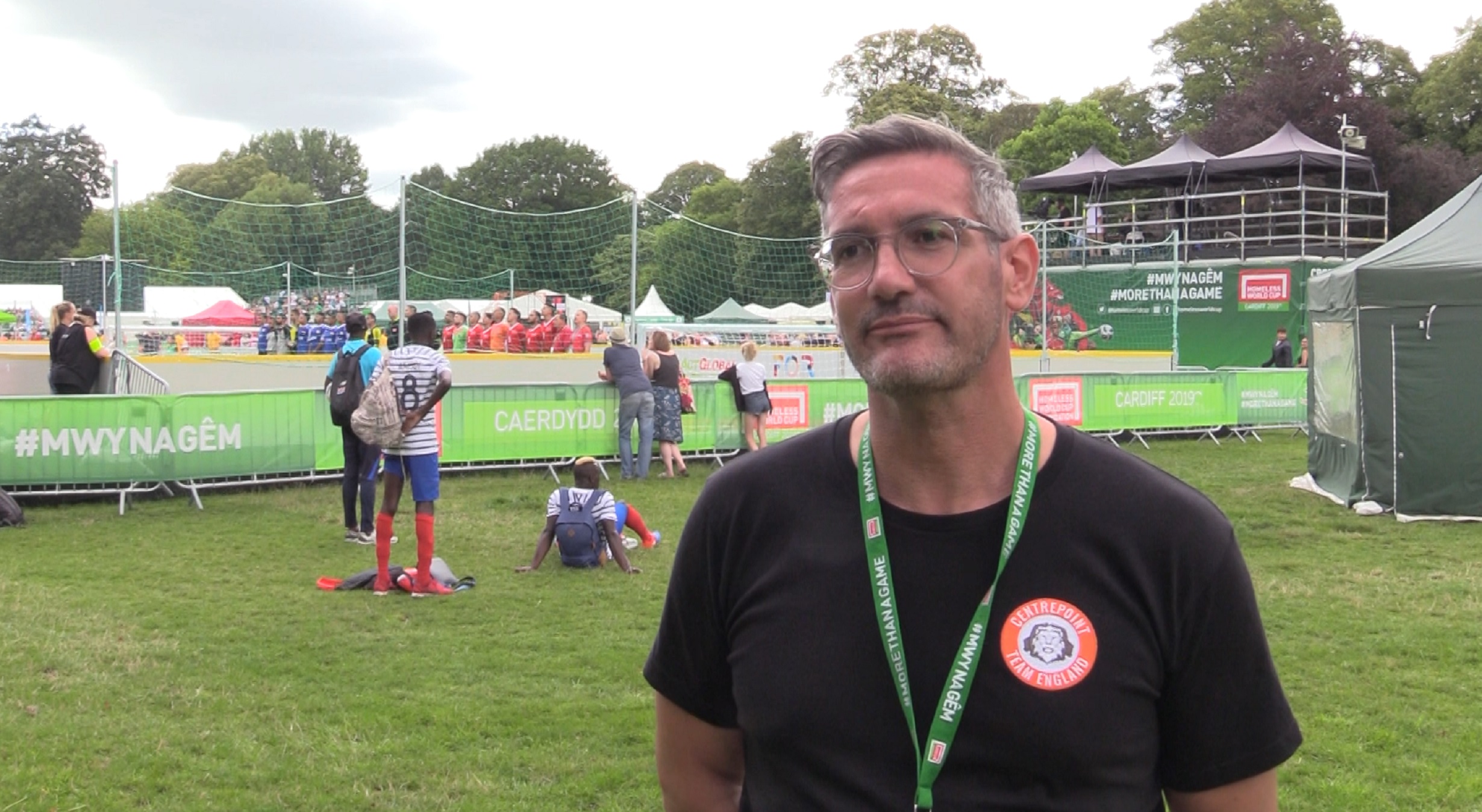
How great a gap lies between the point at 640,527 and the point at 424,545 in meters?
2.68

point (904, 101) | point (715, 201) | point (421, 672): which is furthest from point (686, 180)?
point (421, 672)

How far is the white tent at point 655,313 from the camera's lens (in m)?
28.7

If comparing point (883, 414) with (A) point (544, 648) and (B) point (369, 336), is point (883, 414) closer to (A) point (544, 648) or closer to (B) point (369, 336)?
(A) point (544, 648)

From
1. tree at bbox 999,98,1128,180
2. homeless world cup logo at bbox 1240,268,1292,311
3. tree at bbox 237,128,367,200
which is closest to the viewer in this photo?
homeless world cup logo at bbox 1240,268,1292,311

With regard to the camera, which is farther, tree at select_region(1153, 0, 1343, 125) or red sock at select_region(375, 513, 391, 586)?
tree at select_region(1153, 0, 1343, 125)

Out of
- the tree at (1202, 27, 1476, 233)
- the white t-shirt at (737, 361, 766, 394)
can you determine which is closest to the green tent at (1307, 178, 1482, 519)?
the white t-shirt at (737, 361, 766, 394)

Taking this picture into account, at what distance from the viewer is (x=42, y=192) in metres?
82.9

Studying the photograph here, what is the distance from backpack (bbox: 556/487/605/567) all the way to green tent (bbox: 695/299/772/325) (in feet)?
59.3

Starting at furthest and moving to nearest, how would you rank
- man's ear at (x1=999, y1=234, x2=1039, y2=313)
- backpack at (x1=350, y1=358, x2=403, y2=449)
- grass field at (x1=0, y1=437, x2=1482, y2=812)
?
backpack at (x1=350, y1=358, x2=403, y2=449), grass field at (x1=0, y1=437, x2=1482, y2=812), man's ear at (x1=999, y1=234, x2=1039, y2=313)

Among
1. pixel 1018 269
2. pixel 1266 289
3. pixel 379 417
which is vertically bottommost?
pixel 379 417

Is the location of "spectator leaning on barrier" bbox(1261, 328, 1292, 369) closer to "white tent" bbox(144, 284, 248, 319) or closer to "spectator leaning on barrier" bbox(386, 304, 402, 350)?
"spectator leaning on barrier" bbox(386, 304, 402, 350)

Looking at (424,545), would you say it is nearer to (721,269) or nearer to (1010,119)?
(721,269)

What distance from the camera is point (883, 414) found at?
2125 mm

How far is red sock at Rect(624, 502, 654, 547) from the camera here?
38.6ft
